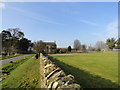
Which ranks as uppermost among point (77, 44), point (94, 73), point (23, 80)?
point (77, 44)

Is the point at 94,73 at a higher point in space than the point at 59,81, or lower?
lower

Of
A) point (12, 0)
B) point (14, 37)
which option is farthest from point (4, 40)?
Answer: point (12, 0)

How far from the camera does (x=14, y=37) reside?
46.1 meters

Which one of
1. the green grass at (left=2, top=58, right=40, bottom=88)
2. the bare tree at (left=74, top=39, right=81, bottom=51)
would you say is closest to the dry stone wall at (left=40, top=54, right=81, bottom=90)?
the green grass at (left=2, top=58, right=40, bottom=88)

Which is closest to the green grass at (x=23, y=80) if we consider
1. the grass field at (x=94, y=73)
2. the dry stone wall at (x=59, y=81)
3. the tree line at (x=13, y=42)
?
the dry stone wall at (x=59, y=81)

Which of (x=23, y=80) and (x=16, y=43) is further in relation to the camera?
(x=16, y=43)

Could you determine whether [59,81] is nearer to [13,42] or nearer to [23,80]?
[23,80]

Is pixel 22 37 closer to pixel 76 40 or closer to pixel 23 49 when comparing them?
pixel 23 49

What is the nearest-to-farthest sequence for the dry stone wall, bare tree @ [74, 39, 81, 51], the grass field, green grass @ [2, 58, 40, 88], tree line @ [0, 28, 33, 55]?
the dry stone wall, green grass @ [2, 58, 40, 88], the grass field, tree line @ [0, 28, 33, 55], bare tree @ [74, 39, 81, 51]

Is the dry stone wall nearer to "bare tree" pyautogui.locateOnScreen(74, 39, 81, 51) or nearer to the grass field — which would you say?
the grass field

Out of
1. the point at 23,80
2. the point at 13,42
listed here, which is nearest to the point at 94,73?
the point at 23,80

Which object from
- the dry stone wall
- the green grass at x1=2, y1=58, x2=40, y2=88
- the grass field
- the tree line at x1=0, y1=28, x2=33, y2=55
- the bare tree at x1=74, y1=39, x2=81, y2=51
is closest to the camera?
the dry stone wall

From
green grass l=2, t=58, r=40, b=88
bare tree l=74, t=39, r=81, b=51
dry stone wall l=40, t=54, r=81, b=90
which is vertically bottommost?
green grass l=2, t=58, r=40, b=88

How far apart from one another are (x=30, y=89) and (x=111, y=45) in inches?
2674
